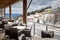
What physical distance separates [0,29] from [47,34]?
404 cm

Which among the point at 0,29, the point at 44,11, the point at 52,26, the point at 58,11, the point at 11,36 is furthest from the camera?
the point at 0,29

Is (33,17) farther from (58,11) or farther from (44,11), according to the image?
(58,11)

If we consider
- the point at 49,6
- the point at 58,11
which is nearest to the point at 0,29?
the point at 49,6

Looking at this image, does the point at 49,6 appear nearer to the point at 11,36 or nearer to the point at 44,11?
the point at 44,11

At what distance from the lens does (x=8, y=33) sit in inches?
200

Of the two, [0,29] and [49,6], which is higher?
[49,6]

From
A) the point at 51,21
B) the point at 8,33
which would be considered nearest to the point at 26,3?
the point at 51,21

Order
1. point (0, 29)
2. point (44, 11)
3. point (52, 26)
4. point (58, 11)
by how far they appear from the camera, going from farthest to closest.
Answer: point (0, 29), point (44, 11), point (52, 26), point (58, 11)

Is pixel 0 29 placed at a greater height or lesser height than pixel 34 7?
lesser

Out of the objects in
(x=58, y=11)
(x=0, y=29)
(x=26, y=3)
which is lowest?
(x=0, y=29)

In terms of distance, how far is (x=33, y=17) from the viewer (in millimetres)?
6910

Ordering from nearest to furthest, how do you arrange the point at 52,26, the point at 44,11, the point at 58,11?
the point at 58,11
the point at 52,26
the point at 44,11

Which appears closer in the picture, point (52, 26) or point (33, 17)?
point (52, 26)

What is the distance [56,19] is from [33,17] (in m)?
1.78
